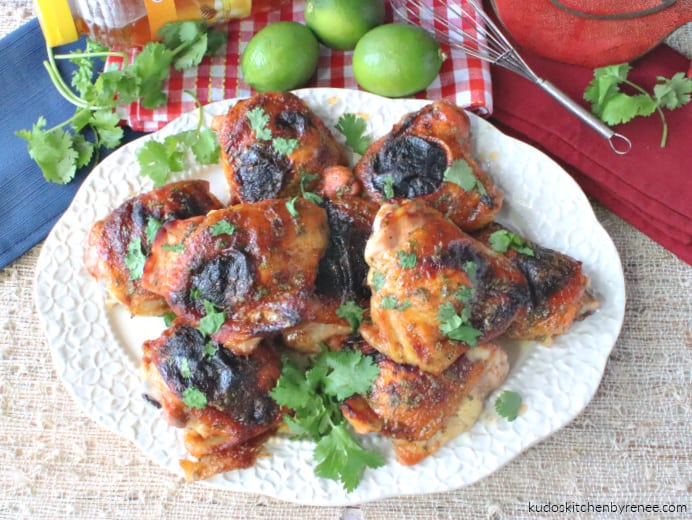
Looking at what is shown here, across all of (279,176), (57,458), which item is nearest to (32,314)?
(57,458)

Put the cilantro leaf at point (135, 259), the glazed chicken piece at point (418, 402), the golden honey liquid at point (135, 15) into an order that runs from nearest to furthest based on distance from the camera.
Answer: the glazed chicken piece at point (418, 402)
the cilantro leaf at point (135, 259)
the golden honey liquid at point (135, 15)

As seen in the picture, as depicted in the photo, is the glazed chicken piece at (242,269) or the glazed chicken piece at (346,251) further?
the glazed chicken piece at (346,251)

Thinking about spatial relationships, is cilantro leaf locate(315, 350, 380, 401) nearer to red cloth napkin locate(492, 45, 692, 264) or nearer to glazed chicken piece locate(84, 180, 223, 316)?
glazed chicken piece locate(84, 180, 223, 316)

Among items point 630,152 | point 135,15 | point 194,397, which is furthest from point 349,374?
point 135,15

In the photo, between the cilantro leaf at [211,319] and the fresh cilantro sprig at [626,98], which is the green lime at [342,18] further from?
the cilantro leaf at [211,319]

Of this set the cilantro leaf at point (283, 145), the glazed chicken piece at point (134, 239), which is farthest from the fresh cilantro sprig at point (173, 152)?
the cilantro leaf at point (283, 145)

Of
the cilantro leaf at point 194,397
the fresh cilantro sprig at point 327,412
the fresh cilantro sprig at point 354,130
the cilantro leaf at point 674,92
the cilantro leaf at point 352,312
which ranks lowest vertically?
the fresh cilantro sprig at point 327,412
